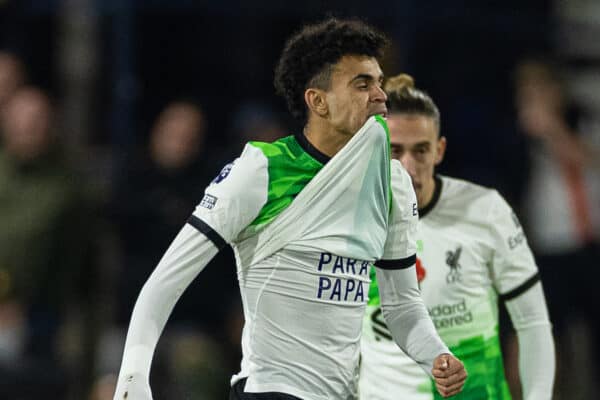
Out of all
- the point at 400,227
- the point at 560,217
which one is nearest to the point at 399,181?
the point at 400,227

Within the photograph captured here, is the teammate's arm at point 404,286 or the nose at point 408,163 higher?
the nose at point 408,163

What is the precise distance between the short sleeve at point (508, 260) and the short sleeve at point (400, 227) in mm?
744

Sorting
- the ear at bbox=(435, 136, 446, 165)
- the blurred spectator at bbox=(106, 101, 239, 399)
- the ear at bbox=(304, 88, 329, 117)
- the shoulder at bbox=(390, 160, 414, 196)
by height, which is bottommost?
the blurred spectator at bbox=(106, 101, 239, 399)

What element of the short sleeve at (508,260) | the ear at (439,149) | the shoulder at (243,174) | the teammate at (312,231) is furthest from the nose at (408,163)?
the shoulder at (243,174)

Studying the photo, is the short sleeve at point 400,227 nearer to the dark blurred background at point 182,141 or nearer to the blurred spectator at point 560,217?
the dark blurred background at point 182,141

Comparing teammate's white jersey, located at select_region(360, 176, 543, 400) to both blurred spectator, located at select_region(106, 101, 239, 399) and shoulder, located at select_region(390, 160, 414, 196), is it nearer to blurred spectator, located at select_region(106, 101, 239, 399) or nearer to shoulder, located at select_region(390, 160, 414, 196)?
shoulder, located at select_region(390, 160, 414, 196)

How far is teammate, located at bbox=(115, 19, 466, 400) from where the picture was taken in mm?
3783

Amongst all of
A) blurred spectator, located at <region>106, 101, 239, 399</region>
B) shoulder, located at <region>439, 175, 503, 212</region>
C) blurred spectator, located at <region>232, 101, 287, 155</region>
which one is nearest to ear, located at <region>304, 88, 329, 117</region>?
shoulder, located at <region>439, 175, 503, 212</region>

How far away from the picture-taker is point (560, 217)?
7551 millimetres

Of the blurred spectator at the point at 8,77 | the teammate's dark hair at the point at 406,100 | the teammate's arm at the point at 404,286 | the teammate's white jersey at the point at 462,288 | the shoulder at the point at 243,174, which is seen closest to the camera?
the shoulder at the point at 243,174

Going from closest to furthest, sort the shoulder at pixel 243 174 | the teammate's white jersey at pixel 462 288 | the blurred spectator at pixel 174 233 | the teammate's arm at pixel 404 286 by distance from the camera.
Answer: the shoulder at pixel 243 174 → the teammate's arm at pixel 404 286 → the teammate's white jersey at pixel 462 288 → the blurred spectator at pixel 174 233

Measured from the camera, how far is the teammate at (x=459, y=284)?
15.2 ft

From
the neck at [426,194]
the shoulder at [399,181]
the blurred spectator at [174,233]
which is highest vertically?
the shoulder at [399,181]

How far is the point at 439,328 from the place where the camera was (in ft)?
15.2
